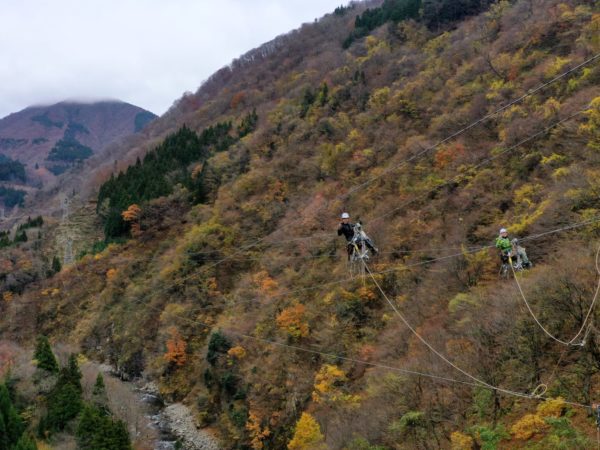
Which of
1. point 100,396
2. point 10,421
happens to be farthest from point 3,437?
point 100,396

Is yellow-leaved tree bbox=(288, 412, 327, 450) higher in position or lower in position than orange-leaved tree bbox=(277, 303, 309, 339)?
lower

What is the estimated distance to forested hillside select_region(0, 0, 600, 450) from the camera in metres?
15.9

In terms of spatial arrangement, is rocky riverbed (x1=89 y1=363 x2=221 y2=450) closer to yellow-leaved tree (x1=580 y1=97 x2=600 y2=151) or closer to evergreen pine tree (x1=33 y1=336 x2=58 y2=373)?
evergreen pine tree (x1=33 y1=336 x2=58 y2=373)


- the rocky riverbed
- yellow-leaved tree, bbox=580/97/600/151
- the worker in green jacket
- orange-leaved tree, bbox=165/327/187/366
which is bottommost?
the rocky riverbed

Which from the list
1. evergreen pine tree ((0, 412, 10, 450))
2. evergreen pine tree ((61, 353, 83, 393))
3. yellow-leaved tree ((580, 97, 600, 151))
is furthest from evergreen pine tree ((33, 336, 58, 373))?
yellow-leaved tree ((580, 97, 600, 151))

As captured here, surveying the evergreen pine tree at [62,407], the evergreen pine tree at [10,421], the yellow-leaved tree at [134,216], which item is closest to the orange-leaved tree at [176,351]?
the evergreen pine tree at [62,407]

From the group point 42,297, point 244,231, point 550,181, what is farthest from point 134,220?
point 550,181

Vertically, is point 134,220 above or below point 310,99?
below

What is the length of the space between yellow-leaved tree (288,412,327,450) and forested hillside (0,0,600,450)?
0.11 meters

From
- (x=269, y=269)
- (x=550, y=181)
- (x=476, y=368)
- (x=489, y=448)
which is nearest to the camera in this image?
(x=489, y=448)

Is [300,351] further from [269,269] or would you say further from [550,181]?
[550,181]

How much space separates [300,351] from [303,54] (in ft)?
243

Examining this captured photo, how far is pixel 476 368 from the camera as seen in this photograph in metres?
16.4

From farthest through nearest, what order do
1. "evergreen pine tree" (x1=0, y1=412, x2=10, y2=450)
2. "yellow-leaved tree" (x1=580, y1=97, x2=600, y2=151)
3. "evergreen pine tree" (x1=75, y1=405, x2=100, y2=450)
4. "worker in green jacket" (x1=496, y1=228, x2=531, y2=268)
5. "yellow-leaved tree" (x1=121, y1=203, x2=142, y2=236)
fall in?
"yellow-leaved tree" (x1=121, y1=203, x2=142, y2=236)
"evergreen pine tree" (x1=0, y1=412, x2=10, y2=450)
"evergreen pine tree" (x1=75, y1=405, x2=100, y2=450)
"yellow-leaved tree" (x1=580, y1=97, x2=600, y2=151)
"worker in green jacket" (x1=496, y1=228, x2=531, y2=268)
